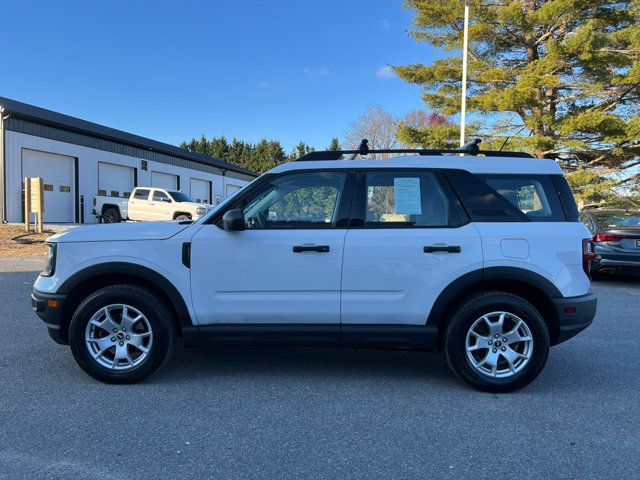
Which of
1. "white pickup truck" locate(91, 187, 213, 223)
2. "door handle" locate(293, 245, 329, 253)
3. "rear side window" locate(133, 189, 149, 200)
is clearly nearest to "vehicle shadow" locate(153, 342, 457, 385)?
"door handle" locate(293, 245, 329, 253)

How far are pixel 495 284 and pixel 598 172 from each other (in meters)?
19.2

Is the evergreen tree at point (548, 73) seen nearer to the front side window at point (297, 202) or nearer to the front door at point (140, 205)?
the front door at point (140, 205)

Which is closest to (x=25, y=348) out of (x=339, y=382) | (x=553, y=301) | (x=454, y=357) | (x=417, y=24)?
(x=339, y=382)

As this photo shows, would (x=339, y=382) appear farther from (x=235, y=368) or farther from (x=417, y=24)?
(x=417, y=24)

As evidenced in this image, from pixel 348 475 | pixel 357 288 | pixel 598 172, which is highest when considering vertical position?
pixel 598 172

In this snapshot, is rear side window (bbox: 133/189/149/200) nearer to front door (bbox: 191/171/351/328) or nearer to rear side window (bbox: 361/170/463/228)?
front door (bbox: 191/171/351/328)

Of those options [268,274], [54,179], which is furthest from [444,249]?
[54,179]

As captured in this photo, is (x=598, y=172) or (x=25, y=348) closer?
(x=25, y=348)

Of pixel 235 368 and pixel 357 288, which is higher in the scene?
pixel 357 288

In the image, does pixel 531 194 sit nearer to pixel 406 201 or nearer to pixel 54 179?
pixel 406 201

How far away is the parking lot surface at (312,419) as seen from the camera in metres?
2.78

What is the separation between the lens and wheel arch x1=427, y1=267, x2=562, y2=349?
12.5 feet

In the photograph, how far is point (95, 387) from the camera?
3.89m

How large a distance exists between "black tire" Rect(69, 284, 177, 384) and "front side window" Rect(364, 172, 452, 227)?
1.86 m
